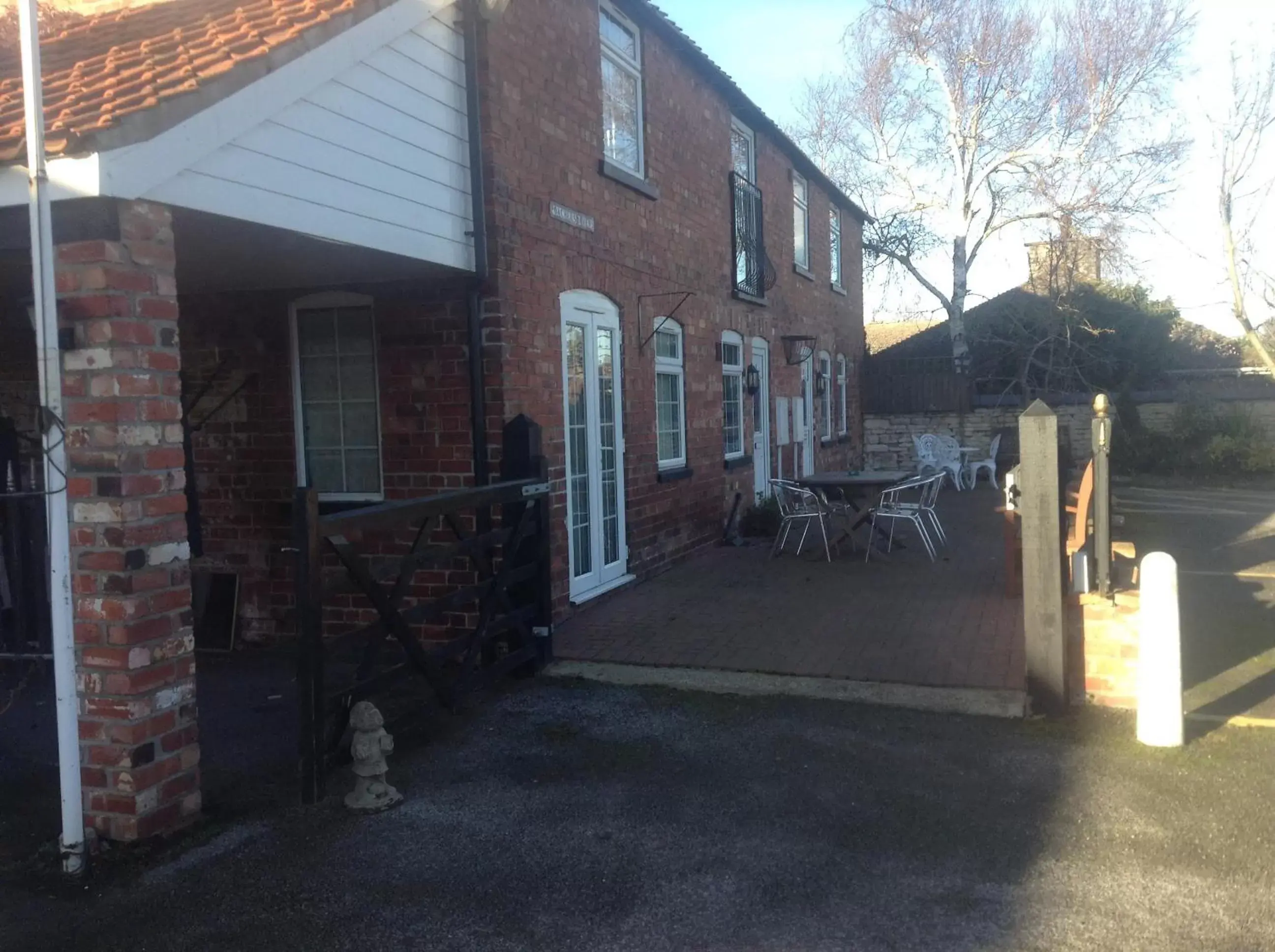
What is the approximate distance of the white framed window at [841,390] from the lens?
→ 747 inches

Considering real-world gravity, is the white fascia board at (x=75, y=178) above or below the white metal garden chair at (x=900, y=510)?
above

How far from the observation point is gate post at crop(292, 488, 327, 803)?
436cm

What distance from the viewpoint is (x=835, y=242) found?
1858cm

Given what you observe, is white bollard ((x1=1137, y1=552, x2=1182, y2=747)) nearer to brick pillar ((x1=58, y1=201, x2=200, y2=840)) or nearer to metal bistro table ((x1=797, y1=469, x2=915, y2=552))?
brick pillar ((x1=58, y1=201, x2=200, y2=840))

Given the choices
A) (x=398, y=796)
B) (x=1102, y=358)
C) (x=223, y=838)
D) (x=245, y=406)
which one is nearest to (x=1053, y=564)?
(x=398, y=796)

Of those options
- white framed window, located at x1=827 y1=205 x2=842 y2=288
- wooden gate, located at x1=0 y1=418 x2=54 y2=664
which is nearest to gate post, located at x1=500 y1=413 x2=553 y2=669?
wooden gate, located at x1=0 y1=418 x2=54 y2=664

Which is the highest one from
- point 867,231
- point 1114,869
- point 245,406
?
point 867,231

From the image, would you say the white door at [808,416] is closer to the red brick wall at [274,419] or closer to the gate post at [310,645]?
the red brick wall at [274,419]

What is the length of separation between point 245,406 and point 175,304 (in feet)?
11.6

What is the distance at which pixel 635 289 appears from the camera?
366 inches

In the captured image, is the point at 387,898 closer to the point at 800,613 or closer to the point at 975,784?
the point at 975,784

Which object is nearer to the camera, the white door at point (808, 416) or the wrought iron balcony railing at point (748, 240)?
the wrought iron balcony railing at point (748, 240)

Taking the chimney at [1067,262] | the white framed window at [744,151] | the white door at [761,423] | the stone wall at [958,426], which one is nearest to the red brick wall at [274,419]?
the white framed window at [744,151]

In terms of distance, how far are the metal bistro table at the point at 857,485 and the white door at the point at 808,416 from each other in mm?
4031
